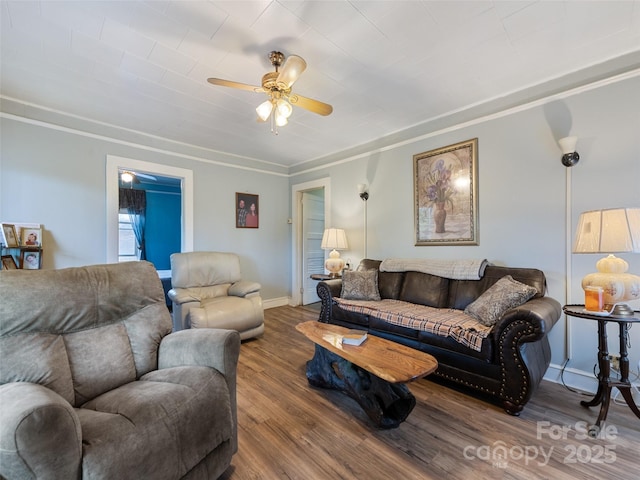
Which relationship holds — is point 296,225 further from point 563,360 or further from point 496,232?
point 563,360

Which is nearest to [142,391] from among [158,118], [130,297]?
[130,297]

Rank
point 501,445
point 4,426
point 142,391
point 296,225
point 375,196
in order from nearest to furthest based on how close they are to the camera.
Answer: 1. point 4,426
2. point 142,391
3. point 501,445
4. point 375,196
5. point 296,225

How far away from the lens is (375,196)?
3818 millimetres

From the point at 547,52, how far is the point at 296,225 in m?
3.79

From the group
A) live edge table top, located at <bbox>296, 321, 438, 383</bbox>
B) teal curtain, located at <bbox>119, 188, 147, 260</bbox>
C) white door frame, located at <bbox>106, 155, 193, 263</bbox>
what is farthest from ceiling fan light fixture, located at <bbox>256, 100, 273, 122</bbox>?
teal curtain, located at <bbox>119, 188, 147, 260</bbox>

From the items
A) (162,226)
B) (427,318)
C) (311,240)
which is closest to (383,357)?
(427,318)

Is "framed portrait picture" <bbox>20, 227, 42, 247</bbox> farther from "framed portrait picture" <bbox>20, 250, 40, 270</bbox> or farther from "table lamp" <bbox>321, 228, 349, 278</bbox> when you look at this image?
"table lamp" <bbox>321, 228, 349, 278</bbox>

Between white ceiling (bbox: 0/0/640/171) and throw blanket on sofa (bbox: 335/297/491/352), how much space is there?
203 cm

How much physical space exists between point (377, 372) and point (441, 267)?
5.72 feet

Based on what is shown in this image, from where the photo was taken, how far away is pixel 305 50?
2014 mm

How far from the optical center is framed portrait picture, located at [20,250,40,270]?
2707 mm

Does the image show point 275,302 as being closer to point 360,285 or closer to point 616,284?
point 360,285

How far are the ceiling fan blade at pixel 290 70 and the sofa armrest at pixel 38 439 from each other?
1.93 m

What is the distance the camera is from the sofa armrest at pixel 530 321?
1762 millimetres
